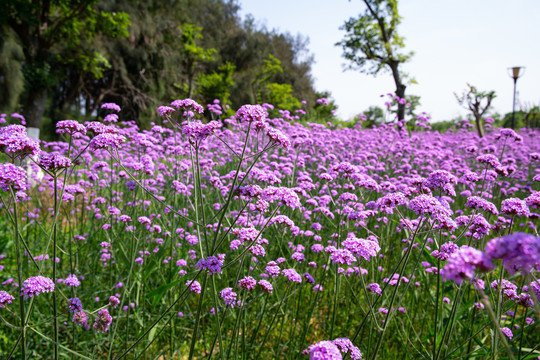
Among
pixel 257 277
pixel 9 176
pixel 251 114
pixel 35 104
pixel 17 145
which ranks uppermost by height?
pixel 35 104

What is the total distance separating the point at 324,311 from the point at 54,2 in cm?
1559

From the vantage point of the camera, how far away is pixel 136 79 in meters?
20.3

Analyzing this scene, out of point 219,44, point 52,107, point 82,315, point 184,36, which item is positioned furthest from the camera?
point 219,44

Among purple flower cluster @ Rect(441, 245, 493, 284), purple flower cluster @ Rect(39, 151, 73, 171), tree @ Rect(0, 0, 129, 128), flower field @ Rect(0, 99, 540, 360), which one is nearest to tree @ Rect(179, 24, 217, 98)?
tree @ Rect(0, 0, 129, 128)

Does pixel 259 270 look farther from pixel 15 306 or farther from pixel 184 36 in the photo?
pixel 184 36

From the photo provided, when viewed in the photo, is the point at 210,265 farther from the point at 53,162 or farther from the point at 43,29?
the point at 43,29

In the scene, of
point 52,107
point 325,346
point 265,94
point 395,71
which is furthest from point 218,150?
point 265,94

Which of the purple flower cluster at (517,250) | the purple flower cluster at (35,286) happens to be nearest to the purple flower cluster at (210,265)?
the purple flower cluster at (35,286)

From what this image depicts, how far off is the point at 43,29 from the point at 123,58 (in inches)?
244

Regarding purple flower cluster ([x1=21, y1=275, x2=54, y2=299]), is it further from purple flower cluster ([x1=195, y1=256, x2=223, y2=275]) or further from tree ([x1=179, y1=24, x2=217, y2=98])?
tree ([x1=179, y1=24, x2=217, y2=98])

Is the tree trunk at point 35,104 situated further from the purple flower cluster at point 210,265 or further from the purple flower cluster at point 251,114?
the purple flower cluster at point 210,265

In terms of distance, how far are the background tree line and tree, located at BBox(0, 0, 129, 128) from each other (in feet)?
0.12

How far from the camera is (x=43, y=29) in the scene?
13.5 m

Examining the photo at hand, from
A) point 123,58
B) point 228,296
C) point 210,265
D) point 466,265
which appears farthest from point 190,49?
point 466,265
